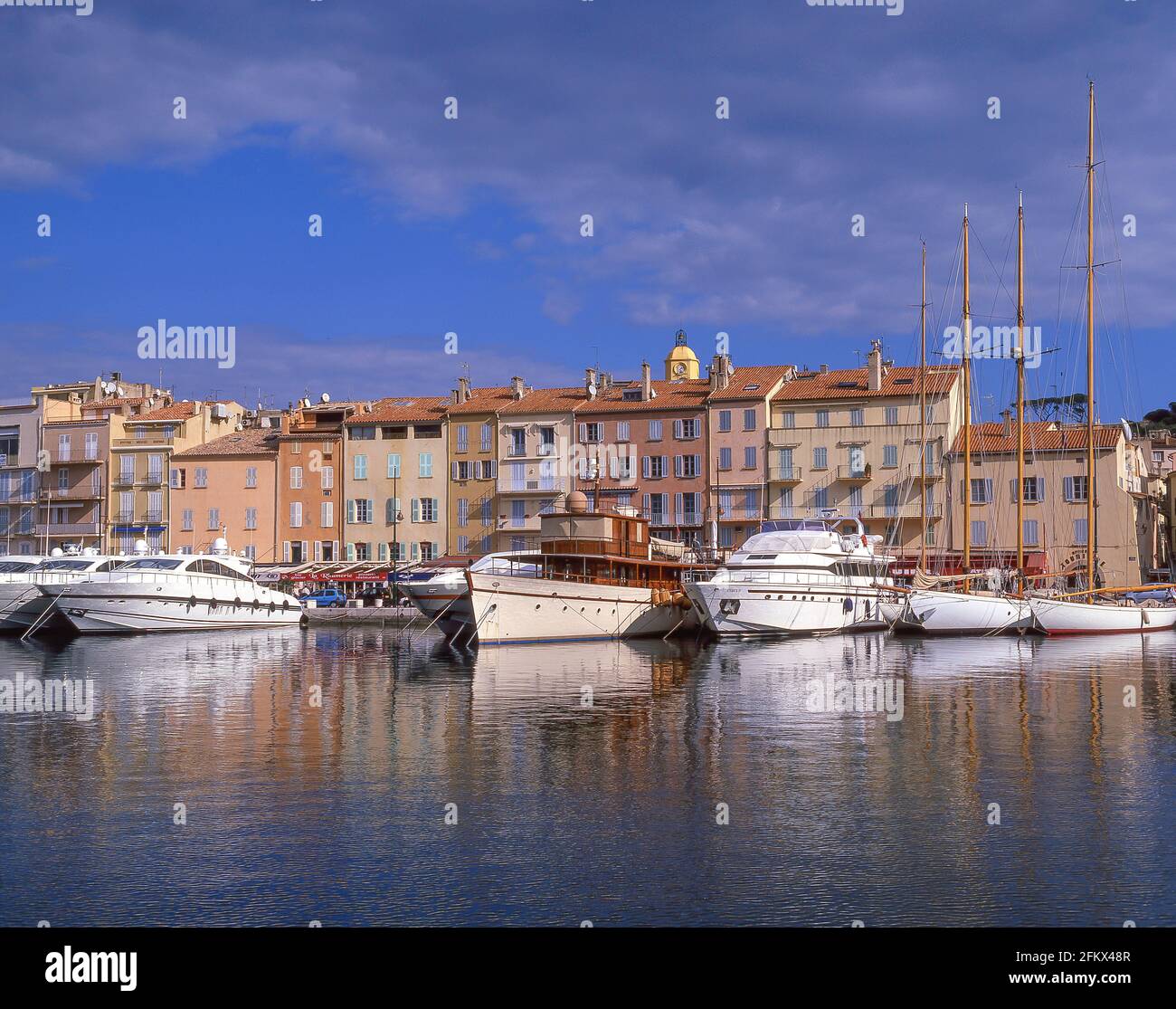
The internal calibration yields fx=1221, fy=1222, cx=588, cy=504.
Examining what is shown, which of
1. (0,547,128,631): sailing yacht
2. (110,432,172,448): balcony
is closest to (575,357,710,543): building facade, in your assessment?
(110,432,172,448): balcony

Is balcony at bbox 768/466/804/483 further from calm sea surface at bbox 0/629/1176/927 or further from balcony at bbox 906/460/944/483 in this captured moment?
calm sea surface at bbox 0/629/1176/927

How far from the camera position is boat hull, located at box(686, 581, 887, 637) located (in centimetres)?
5050

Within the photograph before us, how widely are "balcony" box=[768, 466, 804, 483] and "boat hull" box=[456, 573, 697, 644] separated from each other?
25.6 meters

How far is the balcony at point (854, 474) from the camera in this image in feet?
250

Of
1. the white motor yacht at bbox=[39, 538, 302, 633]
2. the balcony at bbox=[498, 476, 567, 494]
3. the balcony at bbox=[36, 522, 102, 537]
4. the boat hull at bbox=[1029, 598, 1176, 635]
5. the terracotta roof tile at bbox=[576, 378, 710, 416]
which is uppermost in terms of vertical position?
the terracotta roof tile at bbox=[576, 378, 710, 416]

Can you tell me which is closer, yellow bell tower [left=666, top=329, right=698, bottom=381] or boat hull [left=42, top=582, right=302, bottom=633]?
boat hull [left=42, top=582, right=302, bottom=633]

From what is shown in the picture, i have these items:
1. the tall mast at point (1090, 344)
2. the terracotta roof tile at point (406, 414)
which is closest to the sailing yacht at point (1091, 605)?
the tall mast at point (1090, 344)

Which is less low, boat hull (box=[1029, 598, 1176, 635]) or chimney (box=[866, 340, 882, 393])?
chimney (box=[866, 340, 882, 393])

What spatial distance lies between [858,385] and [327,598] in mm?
36755

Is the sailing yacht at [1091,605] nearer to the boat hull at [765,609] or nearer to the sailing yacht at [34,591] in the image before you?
the boat hull at [765,609]

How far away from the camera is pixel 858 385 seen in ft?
259
